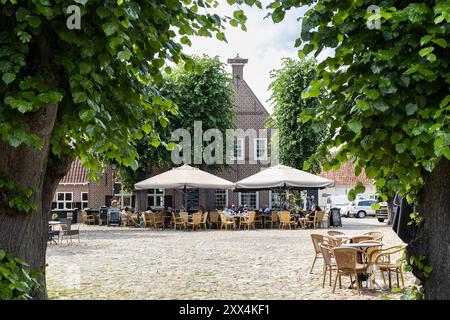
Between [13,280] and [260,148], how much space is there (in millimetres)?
35461

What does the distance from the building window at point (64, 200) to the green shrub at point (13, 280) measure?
37.3 m

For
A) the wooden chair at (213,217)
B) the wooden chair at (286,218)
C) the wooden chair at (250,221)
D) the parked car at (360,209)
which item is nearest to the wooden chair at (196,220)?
the wooden chair at (213,217)

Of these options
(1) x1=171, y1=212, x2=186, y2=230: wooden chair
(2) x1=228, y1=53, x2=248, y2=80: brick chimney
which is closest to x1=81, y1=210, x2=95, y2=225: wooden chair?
(1) x1=171, y1=212, x2=186, y2=230: wooden chair

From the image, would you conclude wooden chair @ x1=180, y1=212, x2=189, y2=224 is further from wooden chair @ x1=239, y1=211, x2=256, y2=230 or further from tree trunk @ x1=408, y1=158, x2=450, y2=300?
tree trunk @ x1=408, y1=158, x2=450, y2=300

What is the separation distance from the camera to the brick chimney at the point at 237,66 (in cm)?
3978

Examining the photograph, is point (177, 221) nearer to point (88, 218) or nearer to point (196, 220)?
point (196, 220)

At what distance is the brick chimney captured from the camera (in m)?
39.8

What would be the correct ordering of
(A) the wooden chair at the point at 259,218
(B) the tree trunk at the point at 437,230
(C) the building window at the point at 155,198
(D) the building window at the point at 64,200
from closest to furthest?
(B) the tree trunk at the point at 437,230 < (A) the wooden chair at the point at 259,218 < (C) the building window at the point at 155,198 < (D) the building window at the point at 64,200

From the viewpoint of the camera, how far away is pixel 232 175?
38.5 m

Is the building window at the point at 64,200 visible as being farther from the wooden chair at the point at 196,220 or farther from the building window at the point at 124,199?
the wooden chair at the point at 196,220

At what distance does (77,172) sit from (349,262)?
3517 centimetres

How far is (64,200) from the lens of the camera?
4012 centimetres

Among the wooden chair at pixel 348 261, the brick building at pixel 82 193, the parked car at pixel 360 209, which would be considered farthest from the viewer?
the parked car at pixel 360 209

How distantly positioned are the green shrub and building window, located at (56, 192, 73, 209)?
1467 inches
